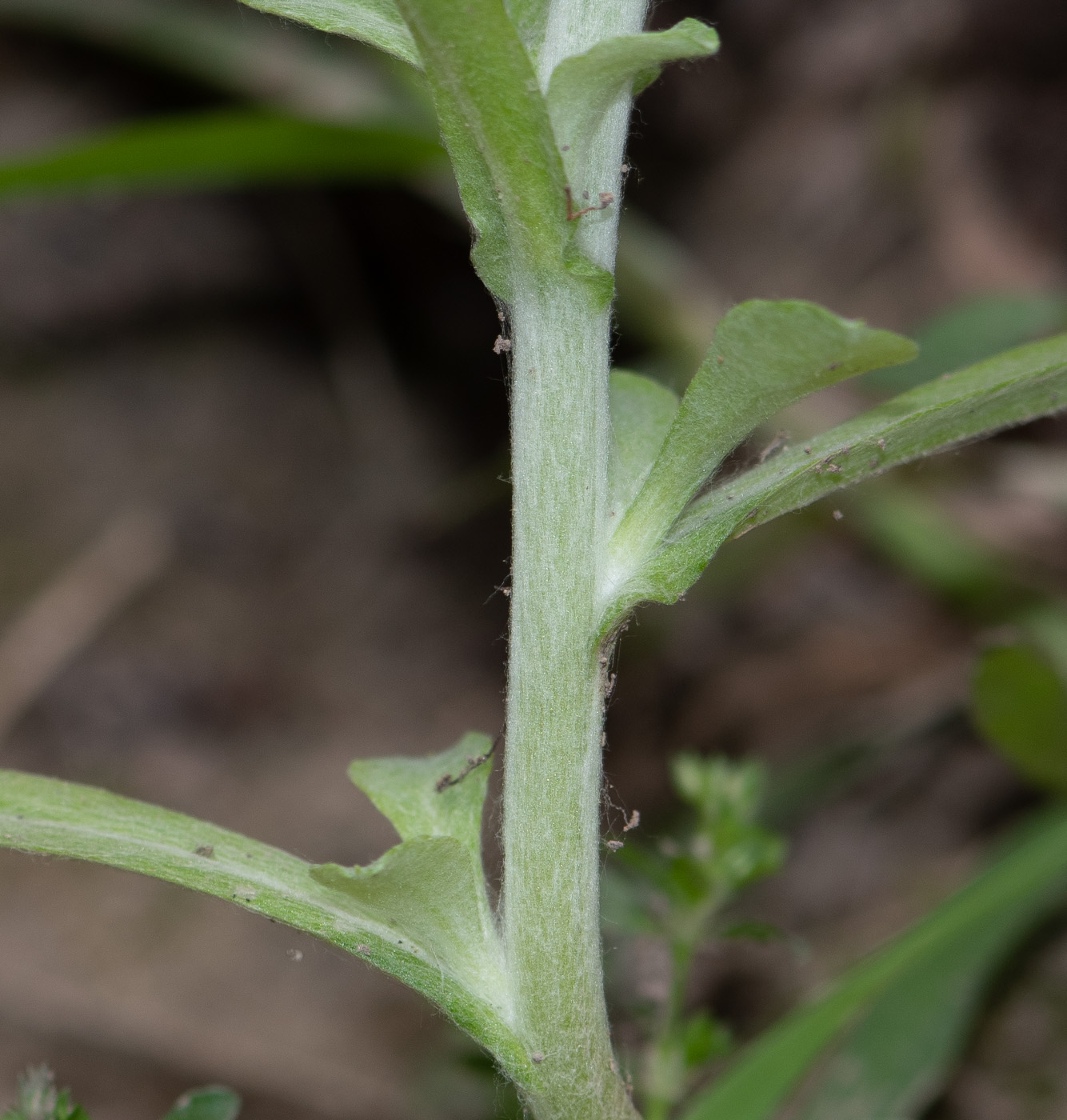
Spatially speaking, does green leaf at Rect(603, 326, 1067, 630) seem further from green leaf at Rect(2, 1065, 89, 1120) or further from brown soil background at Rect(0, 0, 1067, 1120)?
brown soil background at Rect(0, 0, 1067, 1120)

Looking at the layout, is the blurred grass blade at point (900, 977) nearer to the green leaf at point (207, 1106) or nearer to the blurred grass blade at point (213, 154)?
the green leaf at point (207, 1106)

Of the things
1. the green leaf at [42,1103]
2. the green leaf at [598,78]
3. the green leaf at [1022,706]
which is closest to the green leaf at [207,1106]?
the green leaf at [42,1103]

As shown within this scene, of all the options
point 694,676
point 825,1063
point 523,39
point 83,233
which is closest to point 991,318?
point 694,676

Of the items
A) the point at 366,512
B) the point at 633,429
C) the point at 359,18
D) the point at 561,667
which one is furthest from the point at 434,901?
the point at 366,512

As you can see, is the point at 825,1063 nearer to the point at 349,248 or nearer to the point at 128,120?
the point at 349,248

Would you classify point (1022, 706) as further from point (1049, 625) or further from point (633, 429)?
point (1049, 625)

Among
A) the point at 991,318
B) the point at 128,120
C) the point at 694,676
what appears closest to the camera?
the point at 991,318
